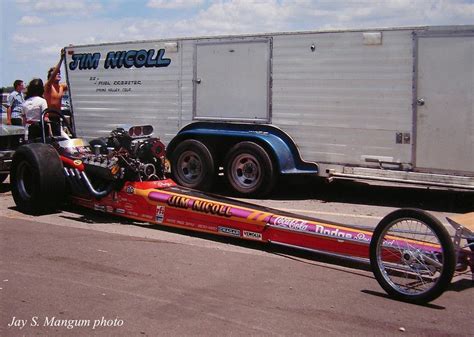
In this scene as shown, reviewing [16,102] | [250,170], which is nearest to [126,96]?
[250,170]

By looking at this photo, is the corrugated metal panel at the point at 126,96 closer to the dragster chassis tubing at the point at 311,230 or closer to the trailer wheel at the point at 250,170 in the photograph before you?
the trailer wheel at the point at 250,170

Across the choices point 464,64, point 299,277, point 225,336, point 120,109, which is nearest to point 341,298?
point 299,277

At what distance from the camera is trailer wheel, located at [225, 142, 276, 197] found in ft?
33.6

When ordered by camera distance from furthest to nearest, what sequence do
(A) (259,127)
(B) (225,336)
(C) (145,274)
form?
1. (A) (259,127)
2. (C) (145,274)
3. (B) (225,336)

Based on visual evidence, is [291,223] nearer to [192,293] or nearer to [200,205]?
[200,205]

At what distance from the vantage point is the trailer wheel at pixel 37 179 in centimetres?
834

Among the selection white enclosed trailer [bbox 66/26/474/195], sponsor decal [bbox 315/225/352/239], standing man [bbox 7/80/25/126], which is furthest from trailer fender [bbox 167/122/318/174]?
standing man [bbox 7/80/25/126]

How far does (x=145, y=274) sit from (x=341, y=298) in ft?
5.89

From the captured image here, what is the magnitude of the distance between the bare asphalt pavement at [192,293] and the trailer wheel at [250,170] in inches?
119

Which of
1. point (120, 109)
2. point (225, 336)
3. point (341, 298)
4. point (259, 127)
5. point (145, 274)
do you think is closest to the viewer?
point (225, 336)

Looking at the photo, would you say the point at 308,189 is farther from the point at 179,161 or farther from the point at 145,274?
the point at 145,274

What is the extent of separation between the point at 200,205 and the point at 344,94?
3573 mm

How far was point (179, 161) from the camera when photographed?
11.2m

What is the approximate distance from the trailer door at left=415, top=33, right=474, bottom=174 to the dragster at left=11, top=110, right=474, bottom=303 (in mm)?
2774
